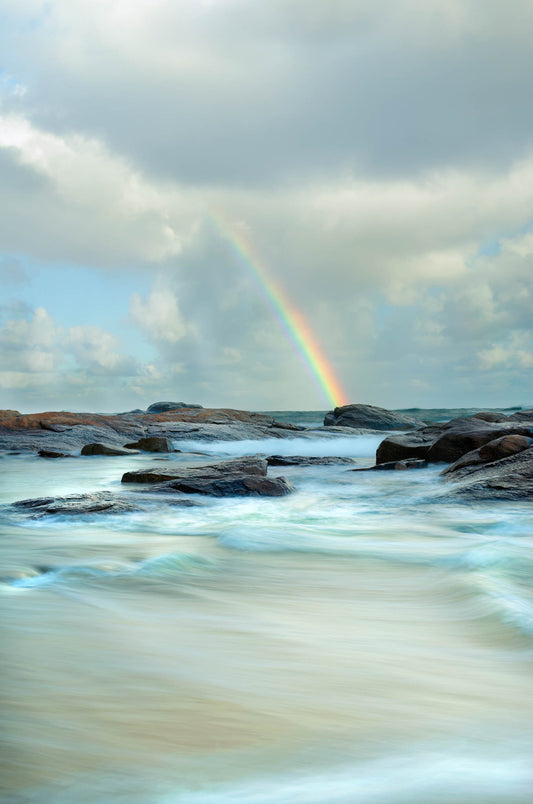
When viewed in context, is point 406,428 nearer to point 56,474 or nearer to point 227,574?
point 56,474

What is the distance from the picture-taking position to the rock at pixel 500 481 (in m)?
7.18

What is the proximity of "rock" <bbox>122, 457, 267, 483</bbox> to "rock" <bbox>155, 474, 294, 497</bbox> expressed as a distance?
Answer: 0.47ft

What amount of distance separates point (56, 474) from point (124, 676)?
1114cm

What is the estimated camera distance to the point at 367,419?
30641 millimetres

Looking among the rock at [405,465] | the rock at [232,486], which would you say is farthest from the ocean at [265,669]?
the rock at [405,465]

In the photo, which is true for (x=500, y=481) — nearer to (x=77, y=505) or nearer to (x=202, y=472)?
(x=202, y=472)

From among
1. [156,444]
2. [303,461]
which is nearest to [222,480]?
[303,461]

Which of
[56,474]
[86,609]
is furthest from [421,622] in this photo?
[56,474]

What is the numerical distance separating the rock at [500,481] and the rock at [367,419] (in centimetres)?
2182

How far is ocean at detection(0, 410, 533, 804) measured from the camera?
4.77ft

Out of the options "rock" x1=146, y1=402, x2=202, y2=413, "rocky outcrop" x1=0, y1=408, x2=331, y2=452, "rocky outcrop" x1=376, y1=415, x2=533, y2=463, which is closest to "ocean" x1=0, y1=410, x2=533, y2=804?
"rocky outcrop" x1=376, y1=415, x2=533, y2=463

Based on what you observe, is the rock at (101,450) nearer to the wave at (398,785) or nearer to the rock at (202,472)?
the rock at (202,472)

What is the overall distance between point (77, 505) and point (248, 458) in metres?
3.58

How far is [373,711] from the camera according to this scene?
1.87 metres
